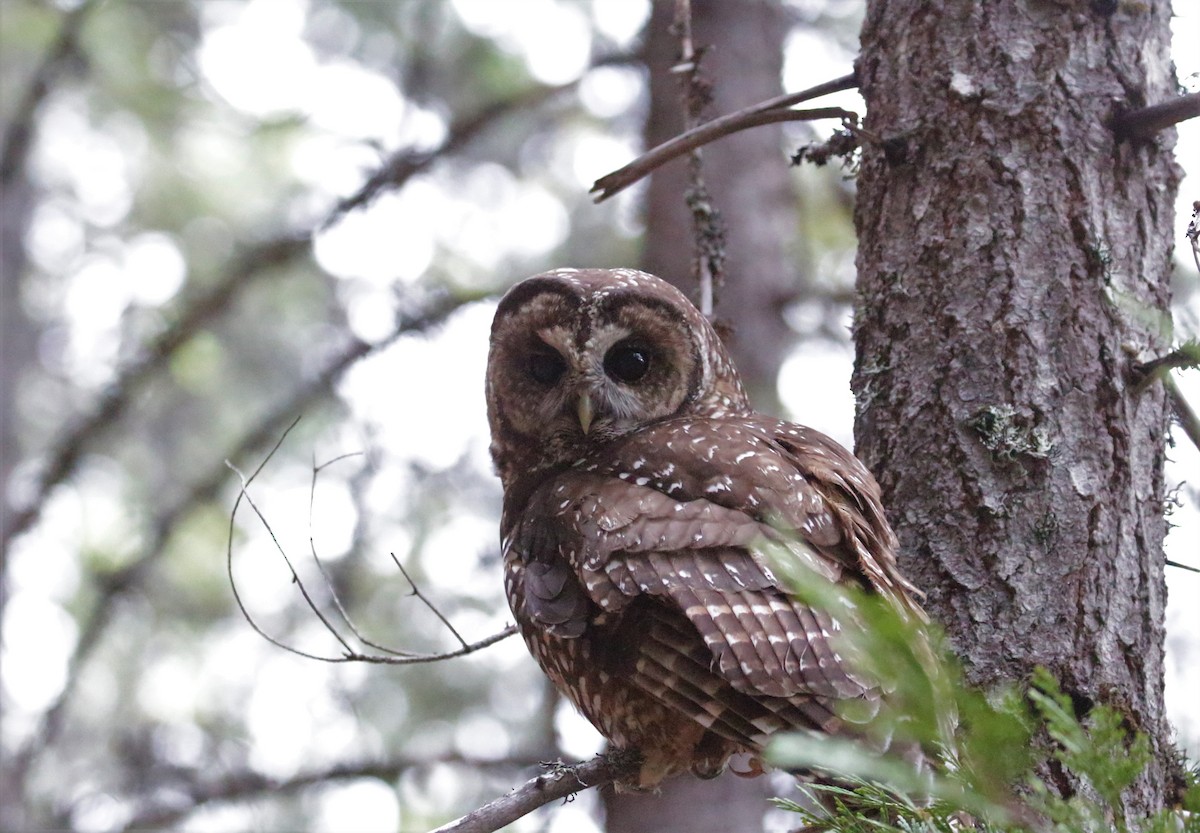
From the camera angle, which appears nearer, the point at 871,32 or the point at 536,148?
the point at 871,32

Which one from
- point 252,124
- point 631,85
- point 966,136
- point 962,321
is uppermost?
point 252,124

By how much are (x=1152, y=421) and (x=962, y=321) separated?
501 mm

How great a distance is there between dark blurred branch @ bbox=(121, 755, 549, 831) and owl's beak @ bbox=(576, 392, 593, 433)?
7.92ft

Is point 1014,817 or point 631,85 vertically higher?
point 631,85

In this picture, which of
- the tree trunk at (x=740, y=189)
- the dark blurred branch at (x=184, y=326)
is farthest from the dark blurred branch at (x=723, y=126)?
the dark blurred branch at (x=184, y=326)

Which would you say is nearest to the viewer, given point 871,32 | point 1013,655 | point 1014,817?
point 1014,817

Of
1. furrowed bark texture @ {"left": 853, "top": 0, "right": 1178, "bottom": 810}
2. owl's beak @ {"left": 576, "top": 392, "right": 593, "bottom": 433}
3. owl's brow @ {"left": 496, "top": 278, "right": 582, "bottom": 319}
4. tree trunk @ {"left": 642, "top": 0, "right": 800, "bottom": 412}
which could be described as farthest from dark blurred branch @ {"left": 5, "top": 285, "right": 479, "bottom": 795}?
furrowed bark texture @ {"left": 853, "top": 0, "right": 1178, "bottom": 810}

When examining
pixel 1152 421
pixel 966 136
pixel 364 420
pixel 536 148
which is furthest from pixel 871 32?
pixel 536 148

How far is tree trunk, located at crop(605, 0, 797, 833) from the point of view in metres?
6.04

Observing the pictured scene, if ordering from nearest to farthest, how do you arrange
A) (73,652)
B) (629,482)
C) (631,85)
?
(629,482) → (73,652) → (631,85)

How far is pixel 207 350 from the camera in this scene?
680 centimetres

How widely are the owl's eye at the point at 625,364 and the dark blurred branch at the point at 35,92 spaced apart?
6.43m

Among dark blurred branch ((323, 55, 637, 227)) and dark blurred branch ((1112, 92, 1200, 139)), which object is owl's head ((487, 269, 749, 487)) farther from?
dark blurred branch ((323, 55, 637, 227))

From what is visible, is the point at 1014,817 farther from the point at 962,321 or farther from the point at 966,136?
the point at 966,136
